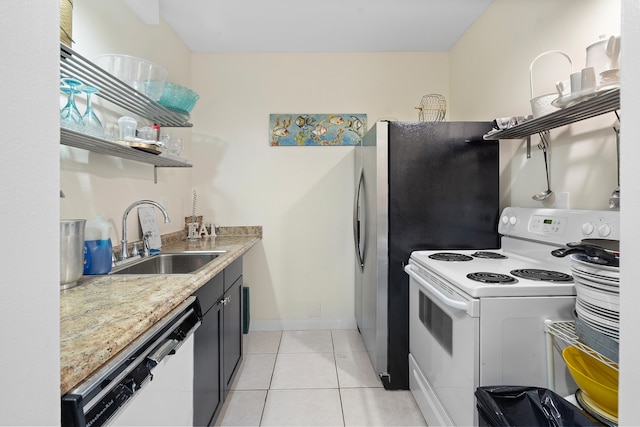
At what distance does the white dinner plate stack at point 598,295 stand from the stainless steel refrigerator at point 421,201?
38.3 inches

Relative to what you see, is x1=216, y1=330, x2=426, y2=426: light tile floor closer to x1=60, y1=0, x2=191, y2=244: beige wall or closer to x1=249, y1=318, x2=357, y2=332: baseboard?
x1=249, y1=318, x2=357, y2=332: baseboard

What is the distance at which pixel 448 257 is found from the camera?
1625 mm

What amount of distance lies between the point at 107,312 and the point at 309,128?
2.28 meters

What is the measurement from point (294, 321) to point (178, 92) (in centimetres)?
216

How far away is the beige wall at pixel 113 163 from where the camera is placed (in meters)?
1.42

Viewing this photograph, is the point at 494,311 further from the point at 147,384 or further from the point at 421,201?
the point at 147,384

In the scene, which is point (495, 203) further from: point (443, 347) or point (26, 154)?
point (26, 154)

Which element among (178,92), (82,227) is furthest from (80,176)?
(178,92)

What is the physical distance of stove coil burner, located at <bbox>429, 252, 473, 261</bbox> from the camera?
1589 millimetres

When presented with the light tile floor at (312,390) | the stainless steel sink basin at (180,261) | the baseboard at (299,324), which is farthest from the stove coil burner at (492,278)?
the baseboard at (299,324)

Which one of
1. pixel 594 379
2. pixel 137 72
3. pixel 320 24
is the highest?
pixel 320 24

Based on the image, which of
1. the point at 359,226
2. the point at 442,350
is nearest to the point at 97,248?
the point at 442,350

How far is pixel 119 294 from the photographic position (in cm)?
99

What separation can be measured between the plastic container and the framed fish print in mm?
1751
